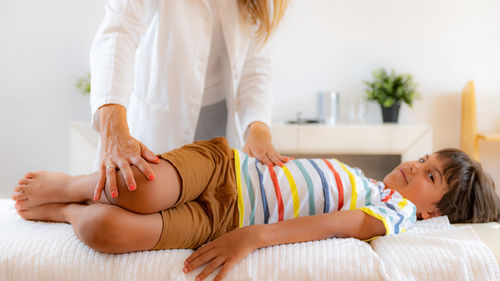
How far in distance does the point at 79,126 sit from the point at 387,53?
235 centimetres

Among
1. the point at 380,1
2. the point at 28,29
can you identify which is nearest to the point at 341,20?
the point at 380,1

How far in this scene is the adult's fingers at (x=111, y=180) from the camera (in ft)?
3.02

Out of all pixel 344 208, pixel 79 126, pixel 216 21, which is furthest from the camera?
pixel 79 126

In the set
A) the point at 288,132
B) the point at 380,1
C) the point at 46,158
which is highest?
the point at 380,1

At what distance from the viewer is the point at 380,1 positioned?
338 cm

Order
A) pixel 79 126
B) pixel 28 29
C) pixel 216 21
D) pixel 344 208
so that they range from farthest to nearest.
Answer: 1. pixel 28 29
2. pixel 79 126
3. pixel 216 21
4. pixel 344 208

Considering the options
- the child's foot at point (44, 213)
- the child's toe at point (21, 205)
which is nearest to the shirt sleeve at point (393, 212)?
the child's foot at point (44, 213)

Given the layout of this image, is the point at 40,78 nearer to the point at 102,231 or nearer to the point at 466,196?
the point at 102,231

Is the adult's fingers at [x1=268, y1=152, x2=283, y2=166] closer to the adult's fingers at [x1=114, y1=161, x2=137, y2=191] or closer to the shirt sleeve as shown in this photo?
the shirt sleeve

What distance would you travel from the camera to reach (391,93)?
3.13m

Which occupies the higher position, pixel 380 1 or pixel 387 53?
pixel 380 1

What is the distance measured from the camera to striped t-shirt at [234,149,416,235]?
117cm

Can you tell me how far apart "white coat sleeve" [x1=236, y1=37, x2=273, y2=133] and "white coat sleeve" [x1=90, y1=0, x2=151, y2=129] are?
16.8 inches

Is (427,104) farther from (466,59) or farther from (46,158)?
(46,158)
